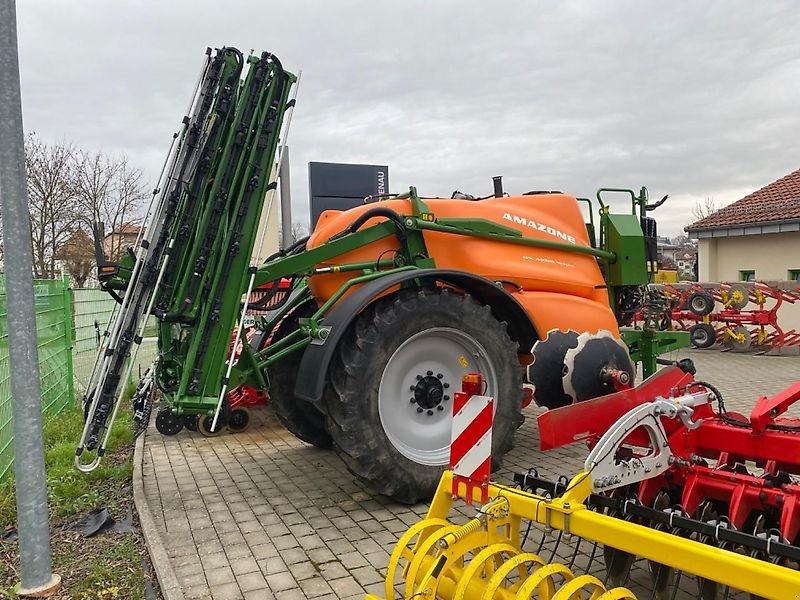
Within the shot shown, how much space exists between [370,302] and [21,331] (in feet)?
6.69

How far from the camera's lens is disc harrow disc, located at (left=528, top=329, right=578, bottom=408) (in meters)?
5.18

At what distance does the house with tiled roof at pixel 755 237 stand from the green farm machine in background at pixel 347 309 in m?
13.5

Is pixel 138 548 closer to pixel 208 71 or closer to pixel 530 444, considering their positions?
pixel 208 71

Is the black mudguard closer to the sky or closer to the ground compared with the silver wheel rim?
closer to the sky

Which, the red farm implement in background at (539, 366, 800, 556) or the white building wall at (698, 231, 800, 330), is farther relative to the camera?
the white building wall at (698, 231, 800, 330)

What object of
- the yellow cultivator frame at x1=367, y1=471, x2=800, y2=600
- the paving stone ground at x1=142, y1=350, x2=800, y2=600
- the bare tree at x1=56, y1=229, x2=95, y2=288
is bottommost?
the paving stone ground at x1=142, y1=350, x2=800, y2=600

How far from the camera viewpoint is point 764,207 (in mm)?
17734

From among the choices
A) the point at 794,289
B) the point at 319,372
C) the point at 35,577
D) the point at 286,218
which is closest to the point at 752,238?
the point at 794,289

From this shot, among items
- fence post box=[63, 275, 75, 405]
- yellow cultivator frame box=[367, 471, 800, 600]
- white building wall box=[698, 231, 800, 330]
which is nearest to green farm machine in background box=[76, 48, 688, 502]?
yellow cultivator frame box=[367, 471, 800, 600]

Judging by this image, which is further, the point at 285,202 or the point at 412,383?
the point at 285,202

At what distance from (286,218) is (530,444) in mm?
5394

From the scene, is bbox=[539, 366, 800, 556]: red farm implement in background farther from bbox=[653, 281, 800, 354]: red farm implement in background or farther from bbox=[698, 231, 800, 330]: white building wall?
bbox=[698, 231, 800, 330]: white building wall

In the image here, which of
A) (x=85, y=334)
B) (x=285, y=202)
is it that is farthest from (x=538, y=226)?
(x=85, y=334)

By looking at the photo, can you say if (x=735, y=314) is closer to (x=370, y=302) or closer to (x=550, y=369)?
(x=550, y=369)
